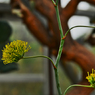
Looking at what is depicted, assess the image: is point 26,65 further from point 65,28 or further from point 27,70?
point 65,28

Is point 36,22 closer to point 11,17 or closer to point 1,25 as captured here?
point 1,25

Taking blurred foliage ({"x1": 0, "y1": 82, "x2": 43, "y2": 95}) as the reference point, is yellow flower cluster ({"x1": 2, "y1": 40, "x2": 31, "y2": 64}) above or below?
above

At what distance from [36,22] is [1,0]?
31 cm

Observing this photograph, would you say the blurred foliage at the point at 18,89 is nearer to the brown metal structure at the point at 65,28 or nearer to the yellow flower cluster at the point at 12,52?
the brown metal structure at the point at 65,28

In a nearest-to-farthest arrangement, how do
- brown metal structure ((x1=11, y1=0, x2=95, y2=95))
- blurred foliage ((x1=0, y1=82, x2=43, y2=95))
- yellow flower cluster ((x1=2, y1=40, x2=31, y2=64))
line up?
yellow flower cluster ((x1=2, y1=40, x2=31, y2=64)) → brown metal structure ((x1=11, y1=0, x2=95, y2=95)) → blurred foliage ((x1=0, y1=82, x2=43, y2=95))

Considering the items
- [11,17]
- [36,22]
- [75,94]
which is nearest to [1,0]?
[11,17]

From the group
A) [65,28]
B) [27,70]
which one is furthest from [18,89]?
[65,28]

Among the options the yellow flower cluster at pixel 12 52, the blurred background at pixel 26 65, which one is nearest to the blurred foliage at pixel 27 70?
the blurred background at pixel 26 65

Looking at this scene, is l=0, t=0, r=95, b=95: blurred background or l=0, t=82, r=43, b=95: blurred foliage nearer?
l=0, t=0, r=95, b=95: blurred background

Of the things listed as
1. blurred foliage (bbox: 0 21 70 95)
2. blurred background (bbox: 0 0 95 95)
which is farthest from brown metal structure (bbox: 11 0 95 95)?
blurred foliage (bbox: 0 21 70 95)

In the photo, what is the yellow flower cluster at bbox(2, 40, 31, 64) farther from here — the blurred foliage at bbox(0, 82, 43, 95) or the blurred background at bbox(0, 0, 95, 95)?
the blurred foliage at bbox(0, 82, 43, 95)

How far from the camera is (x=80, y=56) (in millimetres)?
611

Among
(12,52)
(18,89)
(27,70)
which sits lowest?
(18,89)

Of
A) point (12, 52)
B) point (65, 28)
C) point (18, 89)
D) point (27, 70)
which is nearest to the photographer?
point (12, 52)
